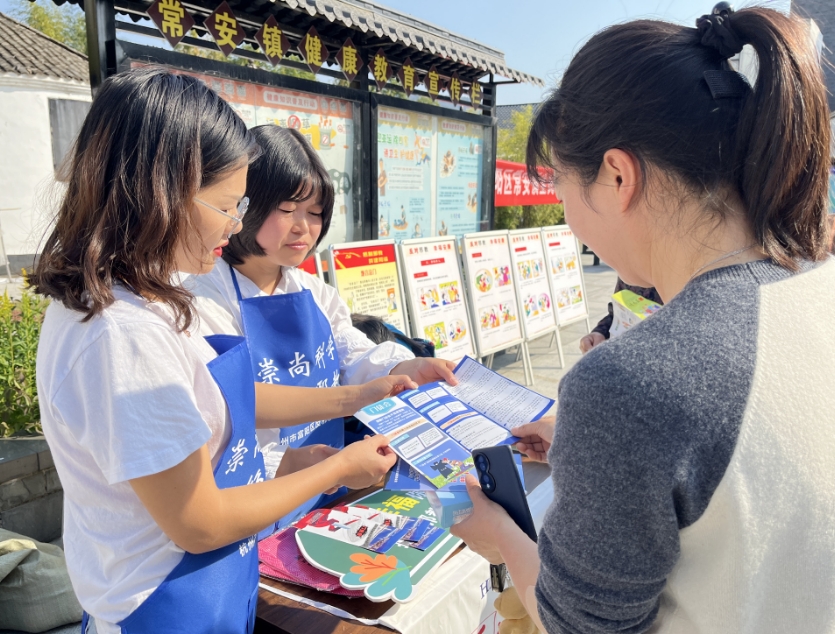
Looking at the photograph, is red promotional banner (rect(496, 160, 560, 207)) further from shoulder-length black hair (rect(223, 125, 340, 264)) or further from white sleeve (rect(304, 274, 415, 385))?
shoulder-length black hair (rect(223, 125, 340, 264))

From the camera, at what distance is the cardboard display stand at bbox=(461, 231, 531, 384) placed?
513 cm

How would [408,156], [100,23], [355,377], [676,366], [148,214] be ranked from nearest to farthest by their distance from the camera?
[676,366] → [148,214] → [355,377] → [100,23] → [408,156]

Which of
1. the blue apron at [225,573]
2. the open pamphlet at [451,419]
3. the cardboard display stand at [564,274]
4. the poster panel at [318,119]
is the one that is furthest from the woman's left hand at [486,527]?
the cardboard display stand at [564,274]

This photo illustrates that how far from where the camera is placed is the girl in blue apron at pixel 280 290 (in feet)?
6.49

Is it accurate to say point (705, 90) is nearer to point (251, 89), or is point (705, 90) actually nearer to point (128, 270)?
point (128, 270)

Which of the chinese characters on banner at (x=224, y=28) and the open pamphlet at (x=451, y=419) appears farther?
the chinese characters on banner at (x=224, y=28)

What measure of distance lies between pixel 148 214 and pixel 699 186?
0.88 metres

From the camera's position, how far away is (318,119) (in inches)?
178

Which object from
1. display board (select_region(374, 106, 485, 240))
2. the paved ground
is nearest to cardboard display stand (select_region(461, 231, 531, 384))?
the paved ground

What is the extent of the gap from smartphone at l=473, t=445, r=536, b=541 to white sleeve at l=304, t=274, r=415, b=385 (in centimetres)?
113

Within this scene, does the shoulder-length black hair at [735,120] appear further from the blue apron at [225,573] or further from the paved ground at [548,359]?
the paved ground at [548,359]

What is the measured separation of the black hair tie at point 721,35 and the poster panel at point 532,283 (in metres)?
4.80

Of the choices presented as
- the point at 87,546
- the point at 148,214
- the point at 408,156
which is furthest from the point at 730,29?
the point at 408,156

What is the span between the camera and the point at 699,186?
31.6 inches
